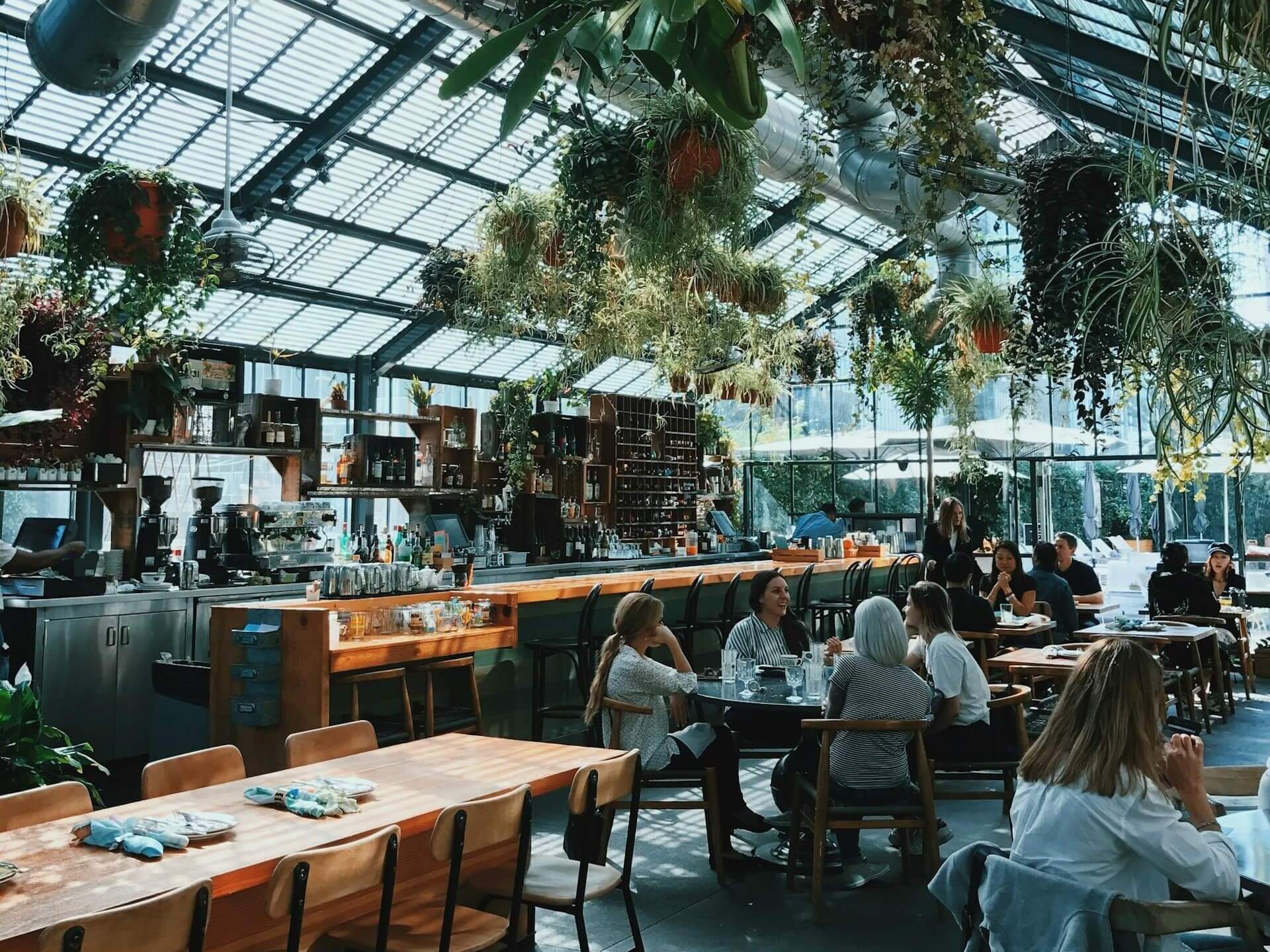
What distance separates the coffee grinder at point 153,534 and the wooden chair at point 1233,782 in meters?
7.48

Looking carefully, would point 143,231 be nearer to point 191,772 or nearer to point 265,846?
point 191,772

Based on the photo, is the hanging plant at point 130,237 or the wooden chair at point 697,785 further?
the hanging plant at point 130,237

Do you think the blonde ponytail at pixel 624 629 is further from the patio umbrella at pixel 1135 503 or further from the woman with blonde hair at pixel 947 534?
the patio umbrella at pixel 1135 503

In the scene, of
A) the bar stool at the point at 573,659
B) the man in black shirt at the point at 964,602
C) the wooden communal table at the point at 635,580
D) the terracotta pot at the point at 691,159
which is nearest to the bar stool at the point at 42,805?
the terracotta pot at the point at 691,159

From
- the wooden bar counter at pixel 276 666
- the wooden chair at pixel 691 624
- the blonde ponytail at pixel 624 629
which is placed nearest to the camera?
the blonde ponytail at pixel 624 629

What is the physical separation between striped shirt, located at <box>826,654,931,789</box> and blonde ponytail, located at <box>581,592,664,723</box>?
1.01 meters

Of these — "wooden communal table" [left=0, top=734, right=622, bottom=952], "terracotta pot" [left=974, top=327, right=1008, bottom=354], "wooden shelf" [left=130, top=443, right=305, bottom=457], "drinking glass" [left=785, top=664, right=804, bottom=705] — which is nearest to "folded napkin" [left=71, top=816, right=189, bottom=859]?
"wooden communal table" [left=0, top=734, right=622, bottom=952]

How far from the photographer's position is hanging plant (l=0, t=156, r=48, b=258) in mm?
5008

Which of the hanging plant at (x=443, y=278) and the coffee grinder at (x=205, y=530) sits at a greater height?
the hanging plant at (x=443, y=278)

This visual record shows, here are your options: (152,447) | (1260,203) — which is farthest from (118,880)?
(152,447)

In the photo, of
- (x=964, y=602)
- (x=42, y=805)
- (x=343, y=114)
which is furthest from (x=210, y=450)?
(x=42, y=805)

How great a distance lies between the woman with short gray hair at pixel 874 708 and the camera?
483cm

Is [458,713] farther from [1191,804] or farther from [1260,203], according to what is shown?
[1260,203]

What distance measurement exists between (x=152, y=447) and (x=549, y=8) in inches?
372
